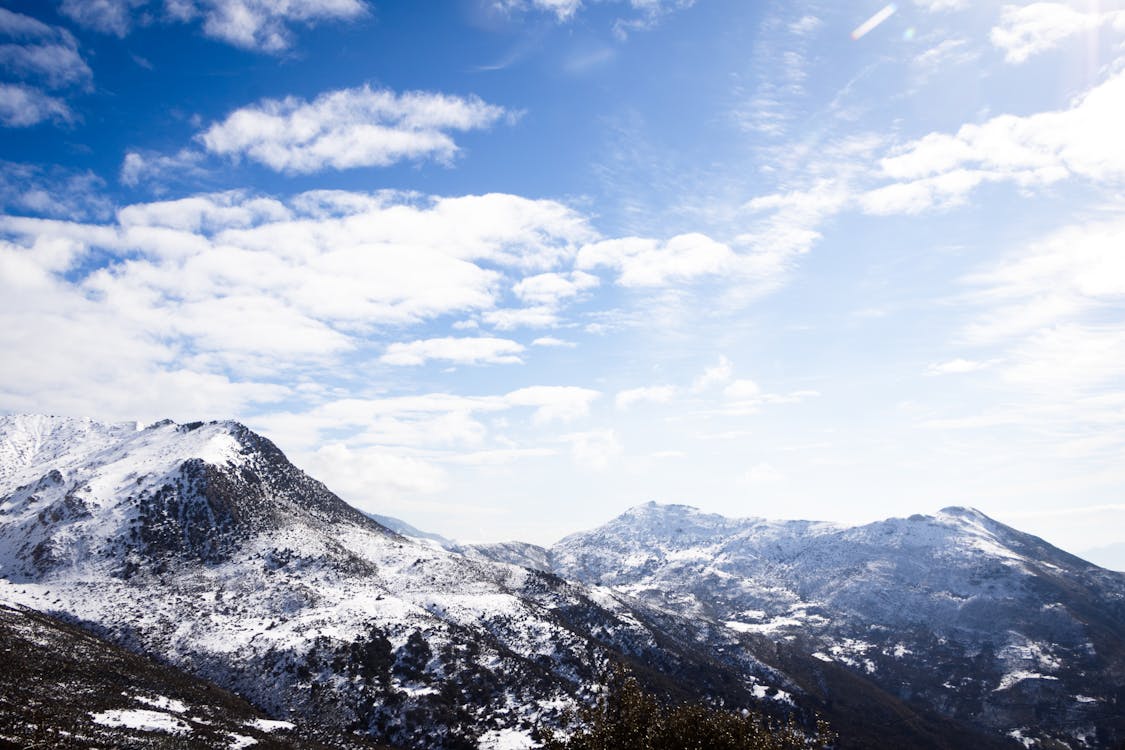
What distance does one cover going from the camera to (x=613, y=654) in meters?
143

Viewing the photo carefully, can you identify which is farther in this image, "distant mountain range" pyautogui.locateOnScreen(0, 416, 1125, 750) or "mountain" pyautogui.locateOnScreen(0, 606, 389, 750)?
"distant mountain range" pyautogui.locateOnScreen(0, 416, 1125, 750)

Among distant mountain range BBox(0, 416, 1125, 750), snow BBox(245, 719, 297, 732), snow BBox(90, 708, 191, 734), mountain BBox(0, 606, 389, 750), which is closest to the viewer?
mountain BBox(0, 606, 389, 750)

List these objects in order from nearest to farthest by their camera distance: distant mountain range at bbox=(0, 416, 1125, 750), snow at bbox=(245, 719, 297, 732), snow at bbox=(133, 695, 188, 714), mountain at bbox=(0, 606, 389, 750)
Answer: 1. mountain at bbox=(0, 606, 389, 750)
2. snow at bbox=(133, 695, 188, 714)
3. snow at bbox=(245, 719, 297, 732)
4. distant mountain range at bbox=(0, 416, 1125, 750)

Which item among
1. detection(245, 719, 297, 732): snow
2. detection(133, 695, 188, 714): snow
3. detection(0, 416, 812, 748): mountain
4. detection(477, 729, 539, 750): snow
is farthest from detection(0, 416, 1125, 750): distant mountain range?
detection(133, 695, 188, 714): snow

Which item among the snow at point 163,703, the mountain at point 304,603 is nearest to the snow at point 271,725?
the mountain at point 304,603

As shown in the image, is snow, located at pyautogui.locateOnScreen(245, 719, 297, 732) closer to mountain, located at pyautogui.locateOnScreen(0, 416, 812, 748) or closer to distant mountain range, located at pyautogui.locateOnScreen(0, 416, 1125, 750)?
distant mountain range, located at pyautogui.locateOnScreen(0, 416, 1125, 750)

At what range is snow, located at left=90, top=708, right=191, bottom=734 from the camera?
6838 cm

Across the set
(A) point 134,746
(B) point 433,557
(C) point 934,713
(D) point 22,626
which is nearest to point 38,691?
(A) point 134,746

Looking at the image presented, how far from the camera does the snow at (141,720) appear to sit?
68.4 m

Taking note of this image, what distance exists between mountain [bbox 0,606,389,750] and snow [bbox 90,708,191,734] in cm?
10

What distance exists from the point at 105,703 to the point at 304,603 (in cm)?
5027

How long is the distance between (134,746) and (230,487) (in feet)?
350

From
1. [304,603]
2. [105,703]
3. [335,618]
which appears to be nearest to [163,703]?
[105,703]

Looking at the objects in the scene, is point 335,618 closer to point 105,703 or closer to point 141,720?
point 105,703
